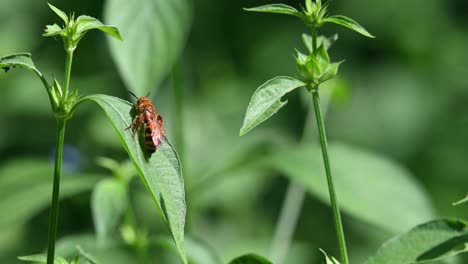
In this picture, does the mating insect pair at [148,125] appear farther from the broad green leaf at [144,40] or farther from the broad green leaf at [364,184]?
the broad green leaf at [364,184]

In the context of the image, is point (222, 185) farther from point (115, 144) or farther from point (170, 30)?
point (170, 30)

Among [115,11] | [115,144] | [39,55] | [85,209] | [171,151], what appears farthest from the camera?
[39,55]

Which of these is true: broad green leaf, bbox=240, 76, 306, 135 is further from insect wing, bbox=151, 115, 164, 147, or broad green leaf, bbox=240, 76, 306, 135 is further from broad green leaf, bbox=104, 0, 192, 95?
broad green leaf, bbox=104, 0, 192, 95

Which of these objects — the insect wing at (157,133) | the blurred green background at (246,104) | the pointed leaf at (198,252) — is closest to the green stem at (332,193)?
the insect wing at (157,133)

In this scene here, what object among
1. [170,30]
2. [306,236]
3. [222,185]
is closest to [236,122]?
[222,185]

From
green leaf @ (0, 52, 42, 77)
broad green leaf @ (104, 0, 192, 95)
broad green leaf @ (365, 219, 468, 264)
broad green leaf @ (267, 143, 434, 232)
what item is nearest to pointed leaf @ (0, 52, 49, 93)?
green leaf @ (0, 52, 42, 77)

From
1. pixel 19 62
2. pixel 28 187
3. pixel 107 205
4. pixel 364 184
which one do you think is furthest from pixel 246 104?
pixel 19 62

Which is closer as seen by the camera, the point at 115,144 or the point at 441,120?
the point at 115,144
